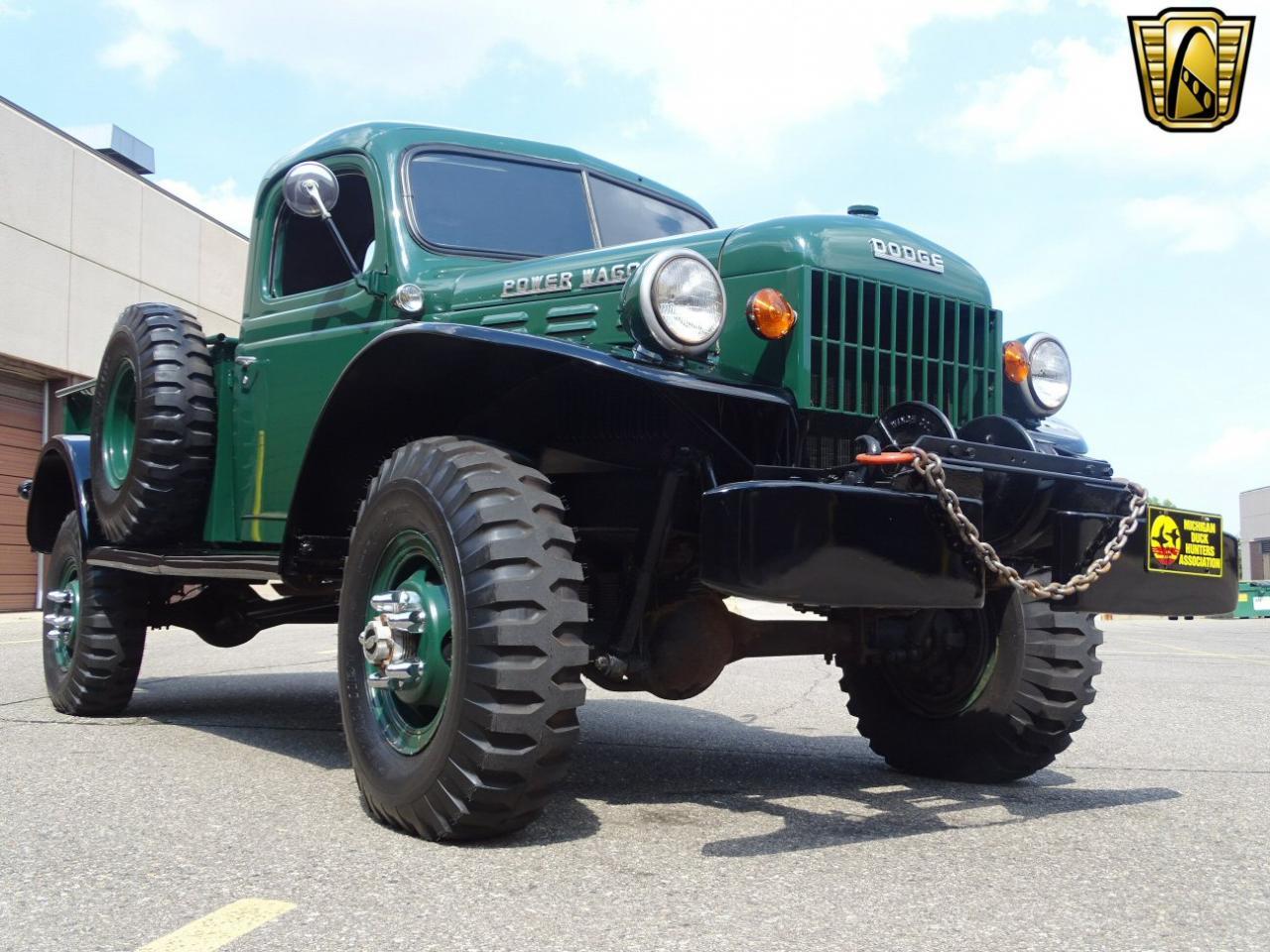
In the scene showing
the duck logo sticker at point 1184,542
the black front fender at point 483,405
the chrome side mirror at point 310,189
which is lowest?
the duck logo sticker at point 1184,542

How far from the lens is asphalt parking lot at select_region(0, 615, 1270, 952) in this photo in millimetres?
2715

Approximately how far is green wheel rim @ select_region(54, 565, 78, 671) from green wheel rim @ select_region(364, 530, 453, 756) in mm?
3048

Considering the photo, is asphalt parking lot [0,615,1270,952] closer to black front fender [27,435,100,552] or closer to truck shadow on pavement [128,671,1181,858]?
truck shadow on pavement [128,671,1181,858]

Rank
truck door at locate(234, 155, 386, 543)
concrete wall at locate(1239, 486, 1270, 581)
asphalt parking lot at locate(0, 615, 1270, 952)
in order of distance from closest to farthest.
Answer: asphalt parking lot at locate(0, 615, 1270, 952)
truck door at locate(234, 155, 386, 543)
concrete wall at locate(1239, 486, 1270, 581)

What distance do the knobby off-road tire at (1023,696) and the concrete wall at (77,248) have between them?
17584mm

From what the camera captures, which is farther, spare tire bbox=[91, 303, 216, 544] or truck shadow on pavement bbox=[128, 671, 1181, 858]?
spare tire bbox=[91, 303, 216, 544]

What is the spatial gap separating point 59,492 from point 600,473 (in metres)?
4.14

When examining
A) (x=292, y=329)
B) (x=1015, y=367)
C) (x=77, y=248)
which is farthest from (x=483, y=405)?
(x=77, y=248)

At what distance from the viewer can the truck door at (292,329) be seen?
4.97 metres

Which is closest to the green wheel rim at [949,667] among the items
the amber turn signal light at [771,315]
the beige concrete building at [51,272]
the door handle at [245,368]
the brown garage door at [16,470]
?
the amber turn signal light at [771,315]

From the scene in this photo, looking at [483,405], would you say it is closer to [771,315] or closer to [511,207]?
[771,315]

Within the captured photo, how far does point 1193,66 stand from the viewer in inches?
276

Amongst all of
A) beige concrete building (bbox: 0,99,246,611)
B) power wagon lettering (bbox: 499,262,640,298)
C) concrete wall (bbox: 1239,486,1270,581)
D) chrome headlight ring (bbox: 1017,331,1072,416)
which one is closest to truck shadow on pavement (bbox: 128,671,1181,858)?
chrome headlight ring (bbox: 1017,331,1072,416)

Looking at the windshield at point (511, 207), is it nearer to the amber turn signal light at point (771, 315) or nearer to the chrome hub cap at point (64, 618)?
the amber turn signal light at point (771, 315)
